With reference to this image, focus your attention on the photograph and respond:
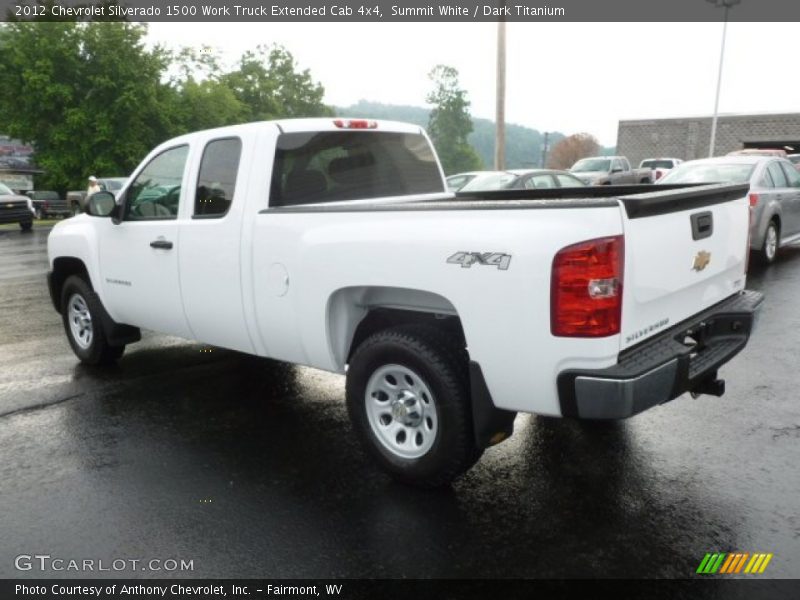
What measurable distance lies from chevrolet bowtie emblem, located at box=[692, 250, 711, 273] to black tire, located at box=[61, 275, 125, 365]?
4.75 meters

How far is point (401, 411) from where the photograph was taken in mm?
3645

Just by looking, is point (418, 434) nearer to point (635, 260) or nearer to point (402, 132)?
point (635, 260)

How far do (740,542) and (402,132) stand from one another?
3.52 metres

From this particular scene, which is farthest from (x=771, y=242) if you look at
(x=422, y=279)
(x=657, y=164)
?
(x=657, y=164)

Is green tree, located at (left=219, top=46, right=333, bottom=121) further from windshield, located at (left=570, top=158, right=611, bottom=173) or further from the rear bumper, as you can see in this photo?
the rear bumper

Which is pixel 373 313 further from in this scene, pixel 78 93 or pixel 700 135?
pixel 700 135

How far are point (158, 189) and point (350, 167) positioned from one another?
1.57 meters

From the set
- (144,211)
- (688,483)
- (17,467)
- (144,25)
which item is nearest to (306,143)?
(144,211)

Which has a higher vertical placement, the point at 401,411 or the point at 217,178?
the point at 217,178

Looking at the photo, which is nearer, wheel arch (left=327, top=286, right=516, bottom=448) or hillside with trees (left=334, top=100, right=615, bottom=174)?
wheel arch (left=327, top=286, right=516, bottom=448)

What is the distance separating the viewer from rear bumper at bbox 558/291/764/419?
2.87 m

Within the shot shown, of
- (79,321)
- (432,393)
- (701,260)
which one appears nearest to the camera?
(432,393)

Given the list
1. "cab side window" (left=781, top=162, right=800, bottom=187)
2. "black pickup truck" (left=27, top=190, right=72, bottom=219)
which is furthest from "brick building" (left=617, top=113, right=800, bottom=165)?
"black pickup truck" (left=27, top=190, right=72, bottom=219)

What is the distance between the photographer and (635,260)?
9.81ft
